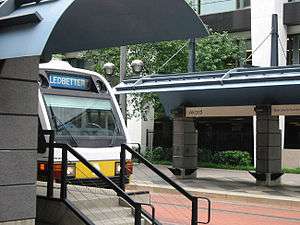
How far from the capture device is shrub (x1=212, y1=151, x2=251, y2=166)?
98.8 feet

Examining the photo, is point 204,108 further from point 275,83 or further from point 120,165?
point 120,165

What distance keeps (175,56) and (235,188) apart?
37.8ft

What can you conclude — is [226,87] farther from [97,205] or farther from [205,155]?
[205,155]

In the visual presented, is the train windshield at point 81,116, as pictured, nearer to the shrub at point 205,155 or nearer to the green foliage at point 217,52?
the green foliage at point 217,52

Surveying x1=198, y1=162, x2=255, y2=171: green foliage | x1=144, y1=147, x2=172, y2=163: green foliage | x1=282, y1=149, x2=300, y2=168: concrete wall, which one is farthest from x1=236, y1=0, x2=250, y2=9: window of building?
x1=198, y1=162, x2=255, y2=171: green foliage

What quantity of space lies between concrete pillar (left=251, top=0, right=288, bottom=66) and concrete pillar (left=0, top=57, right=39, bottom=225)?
80.6ft

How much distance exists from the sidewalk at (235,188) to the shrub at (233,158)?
4.90 m

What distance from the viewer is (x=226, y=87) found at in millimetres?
18422

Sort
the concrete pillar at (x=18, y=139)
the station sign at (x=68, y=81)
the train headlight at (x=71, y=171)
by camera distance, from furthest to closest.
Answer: the station sign at (x=68, y=81) < the train headlight at (x=71, y=171) < the concrete pillar at (x=18, y=139)

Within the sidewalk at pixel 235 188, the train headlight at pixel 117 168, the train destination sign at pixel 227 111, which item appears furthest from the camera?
the train destination sign at pixel 227 111

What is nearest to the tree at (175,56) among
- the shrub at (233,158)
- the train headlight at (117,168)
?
the shrub at (233,158)

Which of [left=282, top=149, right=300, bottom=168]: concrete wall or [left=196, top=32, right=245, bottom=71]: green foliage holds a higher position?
[left=196, top=32, right=245, bottom=71]: green foliage

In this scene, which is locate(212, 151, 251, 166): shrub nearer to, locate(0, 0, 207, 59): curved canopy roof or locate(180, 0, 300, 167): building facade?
locate(180, 0, 300, 167): building facade

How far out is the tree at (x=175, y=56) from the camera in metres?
29.3
